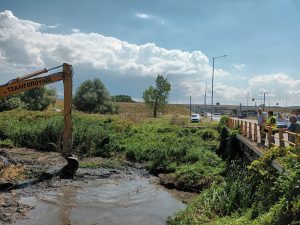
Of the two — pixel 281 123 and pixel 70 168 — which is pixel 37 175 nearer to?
pixel 70 168

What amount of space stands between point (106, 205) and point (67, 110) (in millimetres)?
6340

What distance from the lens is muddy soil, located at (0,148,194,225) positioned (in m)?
15.1

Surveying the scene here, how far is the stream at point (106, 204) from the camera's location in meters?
14.2

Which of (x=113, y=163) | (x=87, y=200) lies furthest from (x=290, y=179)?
(x=113, y=163)

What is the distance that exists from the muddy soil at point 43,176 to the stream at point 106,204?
43cm

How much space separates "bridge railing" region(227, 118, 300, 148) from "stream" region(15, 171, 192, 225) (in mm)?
4602

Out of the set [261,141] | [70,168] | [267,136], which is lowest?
[70,168]

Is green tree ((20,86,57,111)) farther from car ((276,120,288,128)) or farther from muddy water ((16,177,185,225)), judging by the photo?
muddy water ((16,177,185,225))

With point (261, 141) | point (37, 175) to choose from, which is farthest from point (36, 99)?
point (261, 141)

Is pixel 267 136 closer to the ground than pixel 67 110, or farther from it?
closer to the ground

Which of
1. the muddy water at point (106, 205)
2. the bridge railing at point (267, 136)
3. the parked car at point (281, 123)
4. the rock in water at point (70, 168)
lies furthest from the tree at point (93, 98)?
the muddy water at point (106, 205)

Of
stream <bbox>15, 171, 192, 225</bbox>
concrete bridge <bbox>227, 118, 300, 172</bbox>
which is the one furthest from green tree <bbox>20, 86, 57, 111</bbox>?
stream <bbox>15, 171, 192, 225</bbox>

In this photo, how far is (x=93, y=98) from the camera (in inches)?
3000

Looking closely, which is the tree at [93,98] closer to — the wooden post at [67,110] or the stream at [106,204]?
the wooden post at [67,110]
